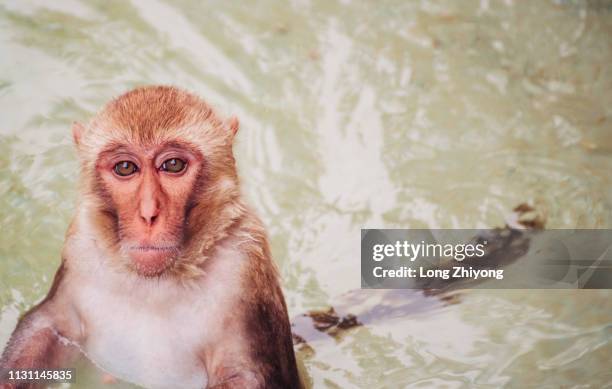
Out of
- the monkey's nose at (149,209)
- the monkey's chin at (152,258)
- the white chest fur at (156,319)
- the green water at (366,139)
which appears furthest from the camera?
the green water at (366,139)

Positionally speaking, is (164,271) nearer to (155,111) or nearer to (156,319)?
(156,319)

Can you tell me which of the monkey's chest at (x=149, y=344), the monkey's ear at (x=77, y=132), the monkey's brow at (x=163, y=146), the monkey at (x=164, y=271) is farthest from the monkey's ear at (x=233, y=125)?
the monkey's chest at (x=149, y=344)

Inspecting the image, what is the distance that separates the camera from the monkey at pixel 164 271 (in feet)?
7.84

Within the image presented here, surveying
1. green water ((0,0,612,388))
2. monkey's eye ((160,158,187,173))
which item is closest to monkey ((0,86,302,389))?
monkey's eye ((160,158,187,173))

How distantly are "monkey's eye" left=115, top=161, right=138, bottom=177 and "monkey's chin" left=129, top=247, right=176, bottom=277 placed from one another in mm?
228

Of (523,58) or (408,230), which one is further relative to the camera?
(523,58)

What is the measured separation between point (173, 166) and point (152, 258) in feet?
0.92

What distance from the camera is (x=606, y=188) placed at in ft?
9.89

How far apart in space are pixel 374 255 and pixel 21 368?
121cm

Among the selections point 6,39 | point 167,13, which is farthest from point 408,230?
point 6,39

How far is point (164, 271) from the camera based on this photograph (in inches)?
96.9

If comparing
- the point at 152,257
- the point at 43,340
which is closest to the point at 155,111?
the point at 152,257

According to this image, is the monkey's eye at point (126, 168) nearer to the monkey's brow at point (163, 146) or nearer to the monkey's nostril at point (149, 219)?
the monkey's brow at point (163, 146)

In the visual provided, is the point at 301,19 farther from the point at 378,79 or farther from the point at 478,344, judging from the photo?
the point at 478,344
